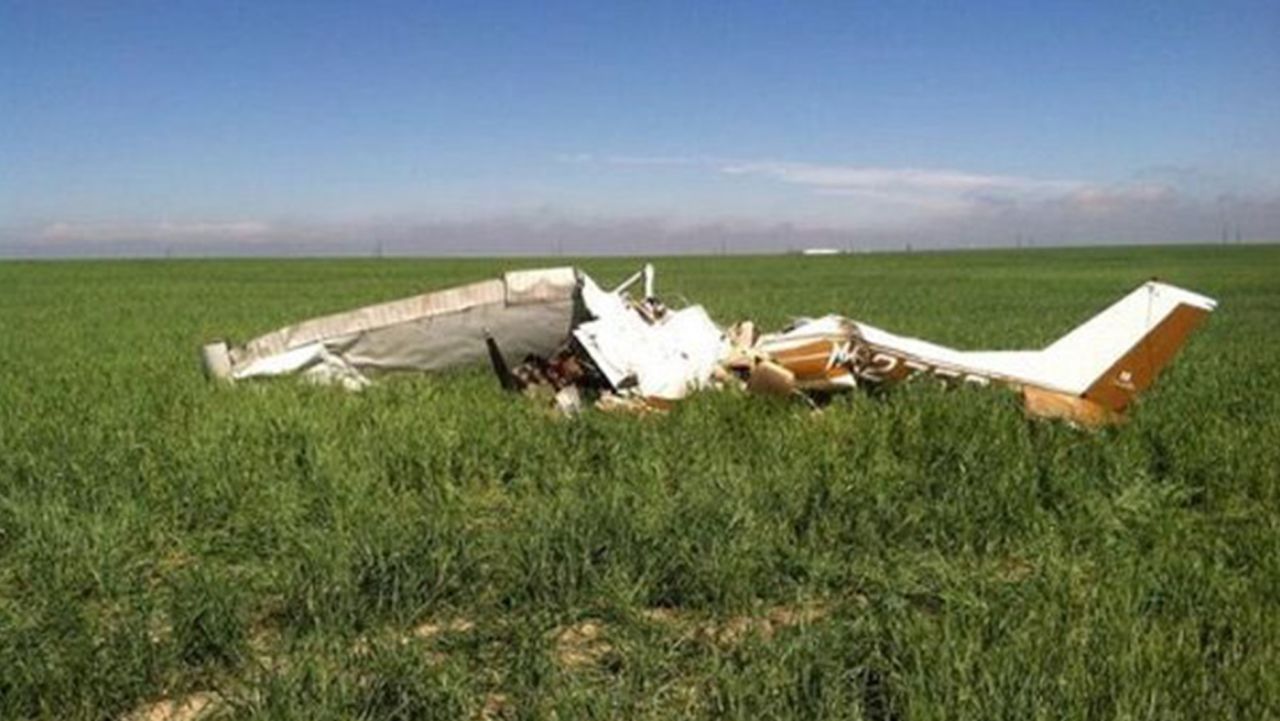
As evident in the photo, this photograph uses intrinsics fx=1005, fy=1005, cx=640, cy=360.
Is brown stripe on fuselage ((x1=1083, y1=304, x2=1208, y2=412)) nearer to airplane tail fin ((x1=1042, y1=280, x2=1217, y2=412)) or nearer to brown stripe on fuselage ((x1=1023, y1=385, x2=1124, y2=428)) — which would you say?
airplane tail fin ((x1=1042, y1=280, x2=1217, y2=412))

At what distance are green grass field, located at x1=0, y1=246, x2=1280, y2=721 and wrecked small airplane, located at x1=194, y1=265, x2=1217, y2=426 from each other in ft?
1.49

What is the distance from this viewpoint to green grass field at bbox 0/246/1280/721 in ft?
12.0

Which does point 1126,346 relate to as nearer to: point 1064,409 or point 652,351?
point 1064,409

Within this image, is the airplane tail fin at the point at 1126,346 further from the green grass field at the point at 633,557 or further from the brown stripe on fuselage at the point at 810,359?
the brown stripe on fuselage at the point at 810,359

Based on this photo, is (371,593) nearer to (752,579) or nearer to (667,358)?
(752,579)

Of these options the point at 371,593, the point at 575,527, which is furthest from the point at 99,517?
the point at 575,527

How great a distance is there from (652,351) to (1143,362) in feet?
15.3

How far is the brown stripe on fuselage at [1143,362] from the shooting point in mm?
9422


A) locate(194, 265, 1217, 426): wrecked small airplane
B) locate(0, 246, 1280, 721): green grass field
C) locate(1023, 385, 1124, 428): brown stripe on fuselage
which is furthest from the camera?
Answer: locate(194, 265, 1217, 426): wrecked small airplane

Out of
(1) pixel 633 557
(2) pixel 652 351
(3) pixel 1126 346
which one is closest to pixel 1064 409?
(3) pixel 1126 346

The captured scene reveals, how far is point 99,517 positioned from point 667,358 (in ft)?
17.7

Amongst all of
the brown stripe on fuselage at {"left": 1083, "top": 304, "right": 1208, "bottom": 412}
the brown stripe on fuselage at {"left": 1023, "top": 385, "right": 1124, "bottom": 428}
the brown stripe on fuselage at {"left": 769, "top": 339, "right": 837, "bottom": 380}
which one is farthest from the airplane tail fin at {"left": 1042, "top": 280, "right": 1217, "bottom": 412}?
the brown stripe on fuselage at {"left": 769, "top": 339, "right": 837, "bottom": 380}

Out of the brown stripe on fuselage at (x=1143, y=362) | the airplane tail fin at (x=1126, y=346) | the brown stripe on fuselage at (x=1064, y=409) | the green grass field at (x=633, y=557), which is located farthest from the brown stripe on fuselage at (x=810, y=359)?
the brown stripe on fuselage at (x=1143, y=362)

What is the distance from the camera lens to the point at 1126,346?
9.55 meters
